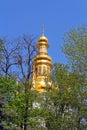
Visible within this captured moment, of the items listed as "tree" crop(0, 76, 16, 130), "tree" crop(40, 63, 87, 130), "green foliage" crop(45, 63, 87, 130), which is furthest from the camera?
"tree" crop(40, 63, 87, 130)

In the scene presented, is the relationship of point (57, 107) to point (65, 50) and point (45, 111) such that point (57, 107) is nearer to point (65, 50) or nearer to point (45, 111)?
point (45, 111)

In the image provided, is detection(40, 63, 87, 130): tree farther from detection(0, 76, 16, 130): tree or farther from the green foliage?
detection(0, 76, 16, 130): tree

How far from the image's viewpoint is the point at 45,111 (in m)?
25.6

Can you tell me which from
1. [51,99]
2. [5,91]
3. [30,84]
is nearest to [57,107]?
[51,99]

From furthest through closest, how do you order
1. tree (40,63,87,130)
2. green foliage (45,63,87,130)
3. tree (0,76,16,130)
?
tree (40,63,87,130)
green foliage (45,63,87,130)
tree (0,76,16,130)

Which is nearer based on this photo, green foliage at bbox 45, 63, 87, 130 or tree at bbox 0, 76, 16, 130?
tree at bbox 0, 76, 16, 130

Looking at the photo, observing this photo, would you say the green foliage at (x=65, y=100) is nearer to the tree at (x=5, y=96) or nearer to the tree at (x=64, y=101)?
the tree at (x=64, y=101)

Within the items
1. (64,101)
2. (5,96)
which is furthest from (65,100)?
(5,96)

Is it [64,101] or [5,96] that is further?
[64,101]

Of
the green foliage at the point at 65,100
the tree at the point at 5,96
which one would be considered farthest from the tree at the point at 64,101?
the tree at the point at 5,96

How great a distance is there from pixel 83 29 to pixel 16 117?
658 centimetres

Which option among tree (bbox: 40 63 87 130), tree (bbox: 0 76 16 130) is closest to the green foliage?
tree (bbox: 40 63 87 130)

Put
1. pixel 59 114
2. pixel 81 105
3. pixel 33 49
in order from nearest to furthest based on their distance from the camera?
1. pixel 81 105
2. pixel 59 114
3. pixel 33 49

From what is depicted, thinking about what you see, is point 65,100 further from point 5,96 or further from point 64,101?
point 5,96
